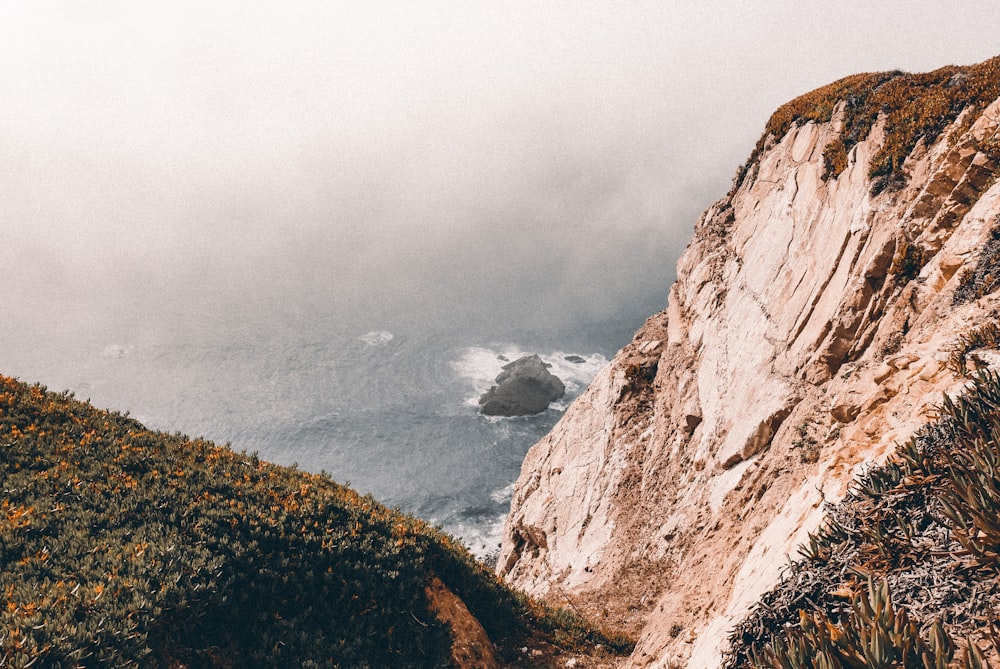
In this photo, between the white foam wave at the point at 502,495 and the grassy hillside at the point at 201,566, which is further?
the white foam wave at the point at 502,495

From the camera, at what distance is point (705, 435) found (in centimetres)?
1720

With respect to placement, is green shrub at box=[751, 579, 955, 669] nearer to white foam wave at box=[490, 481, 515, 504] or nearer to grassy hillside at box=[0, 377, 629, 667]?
grassy hillside at box=[0, 377, 629, 667]

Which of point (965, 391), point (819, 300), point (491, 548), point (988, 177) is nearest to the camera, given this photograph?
point (965, 391)

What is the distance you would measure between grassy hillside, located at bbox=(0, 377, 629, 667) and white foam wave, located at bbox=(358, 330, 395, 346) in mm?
112867

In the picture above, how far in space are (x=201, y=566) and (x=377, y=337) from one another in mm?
121439

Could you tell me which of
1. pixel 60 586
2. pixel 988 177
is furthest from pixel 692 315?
pixel 60 586

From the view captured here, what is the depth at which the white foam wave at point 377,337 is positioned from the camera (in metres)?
122

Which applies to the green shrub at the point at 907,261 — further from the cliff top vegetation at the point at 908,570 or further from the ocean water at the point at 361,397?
the ocean water at the point at 361,397

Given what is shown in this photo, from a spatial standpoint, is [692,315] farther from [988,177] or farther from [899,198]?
[988,177]

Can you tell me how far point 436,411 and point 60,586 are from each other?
82.7 meters

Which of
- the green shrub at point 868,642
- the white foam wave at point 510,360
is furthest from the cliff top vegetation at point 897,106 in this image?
the white foam wave at point 510,360

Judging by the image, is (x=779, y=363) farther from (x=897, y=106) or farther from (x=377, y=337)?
(x=377, y=337)

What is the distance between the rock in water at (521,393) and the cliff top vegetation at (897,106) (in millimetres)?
69577

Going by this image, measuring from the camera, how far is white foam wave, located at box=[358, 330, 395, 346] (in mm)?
122069
